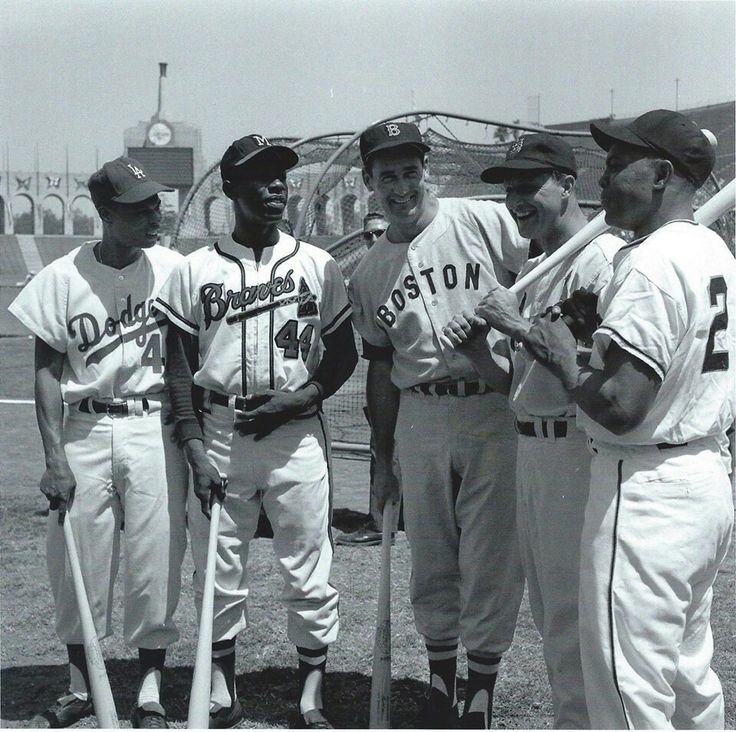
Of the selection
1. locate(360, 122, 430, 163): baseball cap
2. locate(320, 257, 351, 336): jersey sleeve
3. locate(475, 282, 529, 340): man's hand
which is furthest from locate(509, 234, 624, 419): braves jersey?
locate(320, 257, 351, 336): jersey sleeve

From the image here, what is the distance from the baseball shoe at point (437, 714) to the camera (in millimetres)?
3869

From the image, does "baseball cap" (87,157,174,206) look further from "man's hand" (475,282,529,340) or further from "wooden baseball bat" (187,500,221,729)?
"man's hand" (475,282,529,340)

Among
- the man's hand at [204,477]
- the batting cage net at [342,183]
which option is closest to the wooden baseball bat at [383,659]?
the man's hand at [204,477]

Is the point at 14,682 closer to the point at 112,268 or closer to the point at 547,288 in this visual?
the point at 112,268

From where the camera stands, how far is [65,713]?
3.95 metres

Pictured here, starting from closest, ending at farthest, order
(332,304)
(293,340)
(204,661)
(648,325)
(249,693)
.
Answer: (648,325)
(204,661)
(293,340)
(332,304)
(249,693)

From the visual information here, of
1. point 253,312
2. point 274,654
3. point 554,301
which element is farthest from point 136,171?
point 274,654

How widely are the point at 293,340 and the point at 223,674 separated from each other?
134 centimetres

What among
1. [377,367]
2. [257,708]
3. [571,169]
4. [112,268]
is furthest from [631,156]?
[257,708]

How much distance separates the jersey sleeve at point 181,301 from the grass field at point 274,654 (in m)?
1.58

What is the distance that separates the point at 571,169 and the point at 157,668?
2467 mm

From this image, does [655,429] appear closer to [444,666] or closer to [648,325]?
[648,325]

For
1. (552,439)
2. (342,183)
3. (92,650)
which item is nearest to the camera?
(552,439)

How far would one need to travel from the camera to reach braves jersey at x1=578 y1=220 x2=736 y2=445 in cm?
254
